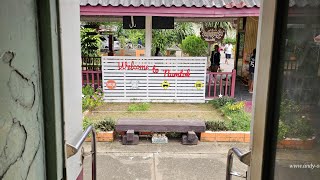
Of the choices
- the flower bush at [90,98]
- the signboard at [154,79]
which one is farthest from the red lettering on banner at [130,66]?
the flower bush at [90,98]

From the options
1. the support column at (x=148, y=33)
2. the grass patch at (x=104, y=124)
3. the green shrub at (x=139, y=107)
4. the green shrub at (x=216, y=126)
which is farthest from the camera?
the support column at (x=148, y=33)

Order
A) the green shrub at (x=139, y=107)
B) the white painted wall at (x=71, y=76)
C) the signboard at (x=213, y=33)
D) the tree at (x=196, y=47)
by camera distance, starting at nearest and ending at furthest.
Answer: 1. the white painted wall at (x=71, y=76)
2. the green shrub at (x=139, y=107)
3. the signboard at (x=213, y=33)
4. the tree at (x=196, y=47)

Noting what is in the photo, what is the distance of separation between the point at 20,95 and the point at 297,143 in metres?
0.96

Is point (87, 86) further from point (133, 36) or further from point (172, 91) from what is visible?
point (133, 36)

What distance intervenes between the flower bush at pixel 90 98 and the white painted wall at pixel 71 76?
5.67m

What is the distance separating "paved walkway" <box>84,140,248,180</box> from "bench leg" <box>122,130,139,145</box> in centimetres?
10

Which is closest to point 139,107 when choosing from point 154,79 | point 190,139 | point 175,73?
point 154,79

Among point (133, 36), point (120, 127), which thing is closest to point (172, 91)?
point (120, 127)

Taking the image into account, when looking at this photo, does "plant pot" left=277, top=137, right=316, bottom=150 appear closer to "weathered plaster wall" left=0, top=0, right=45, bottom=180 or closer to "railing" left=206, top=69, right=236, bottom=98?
"weathered plaster wall" left=0, top=0, right=45, bottom=180

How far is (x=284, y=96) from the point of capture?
1.35 m

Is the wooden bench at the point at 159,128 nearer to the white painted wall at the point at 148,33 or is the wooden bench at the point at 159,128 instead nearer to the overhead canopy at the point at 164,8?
the overhead canopy at the point at 164,8

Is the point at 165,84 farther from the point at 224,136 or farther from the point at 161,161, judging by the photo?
the point at 161,161

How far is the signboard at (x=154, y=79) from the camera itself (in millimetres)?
8820

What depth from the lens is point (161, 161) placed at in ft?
18.9
